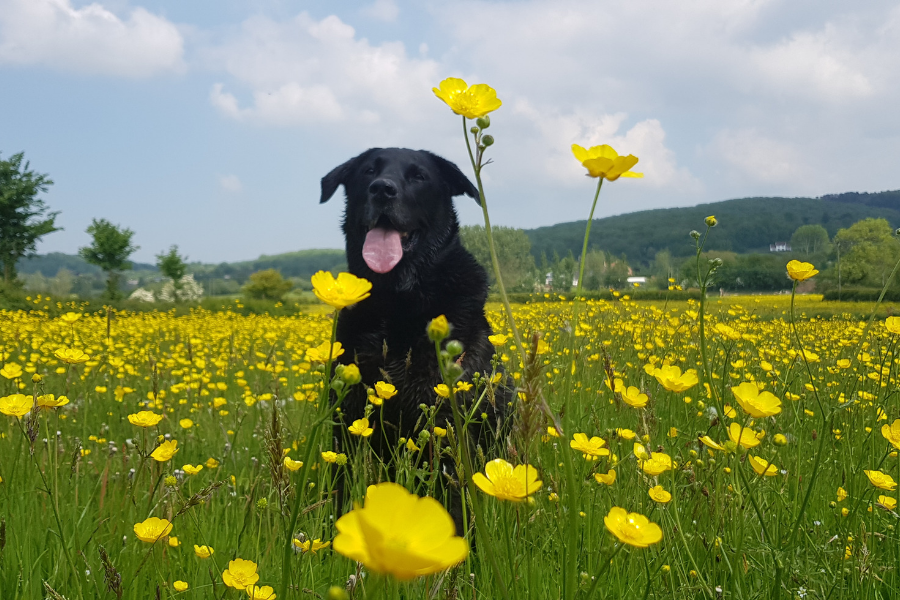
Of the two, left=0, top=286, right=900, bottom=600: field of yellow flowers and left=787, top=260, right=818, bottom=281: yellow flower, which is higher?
left=787, top=260, right=818, bottom=281: yellow flower

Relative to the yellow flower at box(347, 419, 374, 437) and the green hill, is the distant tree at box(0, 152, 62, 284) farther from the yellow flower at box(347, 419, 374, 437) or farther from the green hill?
the green hill

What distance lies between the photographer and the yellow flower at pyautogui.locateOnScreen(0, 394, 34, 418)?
4.59 ft

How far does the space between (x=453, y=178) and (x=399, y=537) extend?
3.25m

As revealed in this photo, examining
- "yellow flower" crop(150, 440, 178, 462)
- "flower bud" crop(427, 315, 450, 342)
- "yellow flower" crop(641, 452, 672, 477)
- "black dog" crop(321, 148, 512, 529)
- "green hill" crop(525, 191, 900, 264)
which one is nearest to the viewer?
"flower bud" crop(427, 315, 450, 342)

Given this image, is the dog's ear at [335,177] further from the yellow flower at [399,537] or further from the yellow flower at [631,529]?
the yellow flower at [399,537]

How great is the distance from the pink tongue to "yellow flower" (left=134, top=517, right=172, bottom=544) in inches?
77.6

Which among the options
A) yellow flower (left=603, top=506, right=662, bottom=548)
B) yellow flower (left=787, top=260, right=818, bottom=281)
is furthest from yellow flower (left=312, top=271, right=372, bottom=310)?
yellow flower (left=787, top=260, right=818, bottom=281)

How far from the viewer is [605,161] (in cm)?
92

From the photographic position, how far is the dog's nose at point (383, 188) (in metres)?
3.04

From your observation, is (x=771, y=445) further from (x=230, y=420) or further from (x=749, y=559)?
(x=230, y=420)

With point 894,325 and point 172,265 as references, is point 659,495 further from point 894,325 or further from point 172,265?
point 172,265

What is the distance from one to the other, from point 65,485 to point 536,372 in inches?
86.4

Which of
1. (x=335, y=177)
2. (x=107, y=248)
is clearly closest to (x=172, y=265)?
(x=107, y=248)

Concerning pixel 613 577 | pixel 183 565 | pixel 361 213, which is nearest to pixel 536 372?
pixel 613 577
